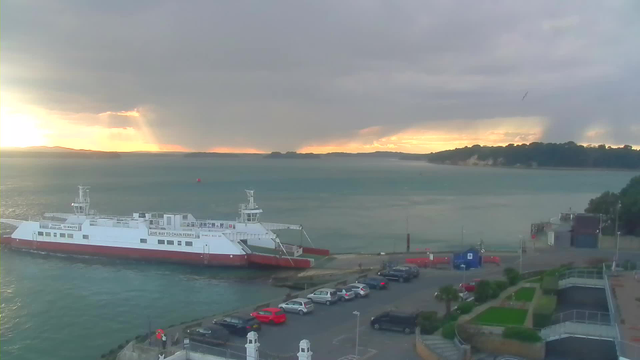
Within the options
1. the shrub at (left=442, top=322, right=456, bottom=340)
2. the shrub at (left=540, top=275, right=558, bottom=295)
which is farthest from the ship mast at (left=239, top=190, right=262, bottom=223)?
the shrub at (left=442, top=322, right=456, bottom=340)

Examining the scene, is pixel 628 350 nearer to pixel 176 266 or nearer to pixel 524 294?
pixel 524 294

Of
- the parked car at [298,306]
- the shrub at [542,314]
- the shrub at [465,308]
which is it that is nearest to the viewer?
the shrub at [542,314]

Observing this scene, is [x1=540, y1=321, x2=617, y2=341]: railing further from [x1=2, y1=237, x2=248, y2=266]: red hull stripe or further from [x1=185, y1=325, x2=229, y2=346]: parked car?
[x1=2, y1=237, x2=248, y2=266]: red hull stripe

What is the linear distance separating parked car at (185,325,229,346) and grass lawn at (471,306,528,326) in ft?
23.6

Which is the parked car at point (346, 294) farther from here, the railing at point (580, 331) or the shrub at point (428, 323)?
the railing at point (580, 331)

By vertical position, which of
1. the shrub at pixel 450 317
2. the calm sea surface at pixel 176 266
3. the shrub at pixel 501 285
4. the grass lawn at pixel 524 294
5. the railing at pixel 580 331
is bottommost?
the calm sea surface at pixel 176 266

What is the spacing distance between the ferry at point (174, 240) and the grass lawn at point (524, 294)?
617 inches

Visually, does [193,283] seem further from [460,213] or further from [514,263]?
[460,213]

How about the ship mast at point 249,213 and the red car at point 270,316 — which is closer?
the red car at point 270,316

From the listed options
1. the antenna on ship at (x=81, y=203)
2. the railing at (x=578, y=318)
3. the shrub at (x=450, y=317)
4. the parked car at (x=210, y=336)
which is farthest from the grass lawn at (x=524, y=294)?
the antenna on ship at (x=81, y=203)

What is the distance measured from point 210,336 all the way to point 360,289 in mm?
7432

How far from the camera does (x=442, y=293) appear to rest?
16453 mm

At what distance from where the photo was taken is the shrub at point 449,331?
14.4 meters

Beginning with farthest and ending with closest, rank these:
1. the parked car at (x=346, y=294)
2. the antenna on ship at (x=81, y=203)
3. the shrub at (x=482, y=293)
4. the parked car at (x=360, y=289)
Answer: the antenna on ship at (x=81, y=203), the parked car at (x=360, y=289), the parked car at (x=346, y=294), the shrub at (x=482, y=293)
